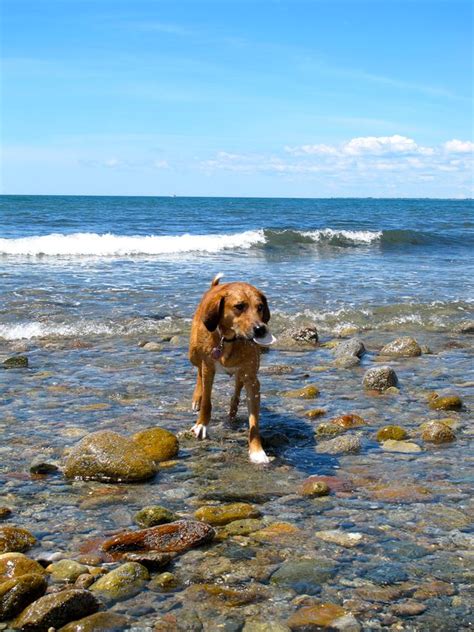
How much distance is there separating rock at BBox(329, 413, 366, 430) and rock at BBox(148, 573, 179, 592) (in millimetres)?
3338

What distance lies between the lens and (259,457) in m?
5.86

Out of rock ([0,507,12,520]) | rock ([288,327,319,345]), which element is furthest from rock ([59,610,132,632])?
rock ([288,327,319,345])

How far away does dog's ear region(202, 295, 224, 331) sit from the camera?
5.89m

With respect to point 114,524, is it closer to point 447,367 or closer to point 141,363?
point 141,363

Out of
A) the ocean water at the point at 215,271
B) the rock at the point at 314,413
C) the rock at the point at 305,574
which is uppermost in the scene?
the ocean water at the point at 215,271

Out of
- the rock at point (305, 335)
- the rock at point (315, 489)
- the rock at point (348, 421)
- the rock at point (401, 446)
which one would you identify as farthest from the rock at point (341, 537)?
the rock at point (305, 335)

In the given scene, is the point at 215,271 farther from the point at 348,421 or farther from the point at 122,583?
the point at 122,583

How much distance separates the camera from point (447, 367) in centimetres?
953

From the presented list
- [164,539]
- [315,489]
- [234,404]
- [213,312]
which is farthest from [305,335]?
[164,539]

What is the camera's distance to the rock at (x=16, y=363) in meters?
9.14

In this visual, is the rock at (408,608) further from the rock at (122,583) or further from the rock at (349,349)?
the rock at (349,349)

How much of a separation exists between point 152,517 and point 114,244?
990 inches

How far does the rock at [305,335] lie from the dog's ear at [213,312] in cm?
536

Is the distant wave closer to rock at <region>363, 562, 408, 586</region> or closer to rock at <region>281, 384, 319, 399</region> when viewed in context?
rock at <region>281, 384, 319, 399</region>
